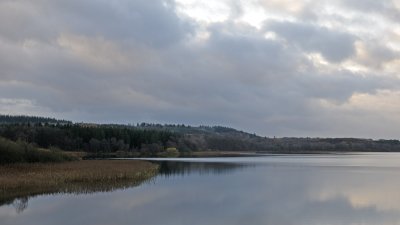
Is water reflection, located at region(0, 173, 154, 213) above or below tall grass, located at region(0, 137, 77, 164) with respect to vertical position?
below

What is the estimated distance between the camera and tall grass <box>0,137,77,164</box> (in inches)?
1775

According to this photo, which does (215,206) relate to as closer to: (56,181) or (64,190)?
(64,190)

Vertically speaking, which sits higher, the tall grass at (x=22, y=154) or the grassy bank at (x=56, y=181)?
the tall grass at (x=22, y=154)

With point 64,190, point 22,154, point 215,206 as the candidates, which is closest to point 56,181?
point 64,190

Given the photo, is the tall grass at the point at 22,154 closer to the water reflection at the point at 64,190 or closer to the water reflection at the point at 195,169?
the water reflection at the point at 64,190

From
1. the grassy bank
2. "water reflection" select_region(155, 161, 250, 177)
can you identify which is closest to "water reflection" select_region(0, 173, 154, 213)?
the grassy bank

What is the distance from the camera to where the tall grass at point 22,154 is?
4510 centimetres

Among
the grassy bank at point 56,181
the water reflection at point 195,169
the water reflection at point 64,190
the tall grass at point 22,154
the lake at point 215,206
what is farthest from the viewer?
the water reflection at point 195,169

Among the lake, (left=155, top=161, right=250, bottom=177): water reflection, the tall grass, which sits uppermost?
the tall grass

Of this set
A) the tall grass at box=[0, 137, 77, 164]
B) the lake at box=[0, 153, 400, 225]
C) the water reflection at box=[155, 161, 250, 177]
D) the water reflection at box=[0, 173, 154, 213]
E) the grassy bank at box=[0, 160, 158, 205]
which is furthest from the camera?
the water reflection at box=[155, 161, 250, 177]

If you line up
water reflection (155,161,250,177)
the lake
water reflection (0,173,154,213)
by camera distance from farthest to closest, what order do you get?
water reflection (155,161,250,177), water reflection (0,173,154,213), the lake

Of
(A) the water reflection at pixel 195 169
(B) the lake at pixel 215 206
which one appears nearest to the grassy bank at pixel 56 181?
(B) the lake at pixel 215 206

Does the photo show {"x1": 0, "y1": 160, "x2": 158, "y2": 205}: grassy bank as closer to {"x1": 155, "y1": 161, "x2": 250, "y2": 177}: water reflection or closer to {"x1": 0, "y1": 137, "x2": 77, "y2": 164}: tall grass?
{"x1": 0, "y1": 137, "x2": 77, "y2": 164}: tall grass

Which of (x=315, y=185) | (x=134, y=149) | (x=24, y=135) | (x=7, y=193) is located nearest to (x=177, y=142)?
(x=134, y=149)
